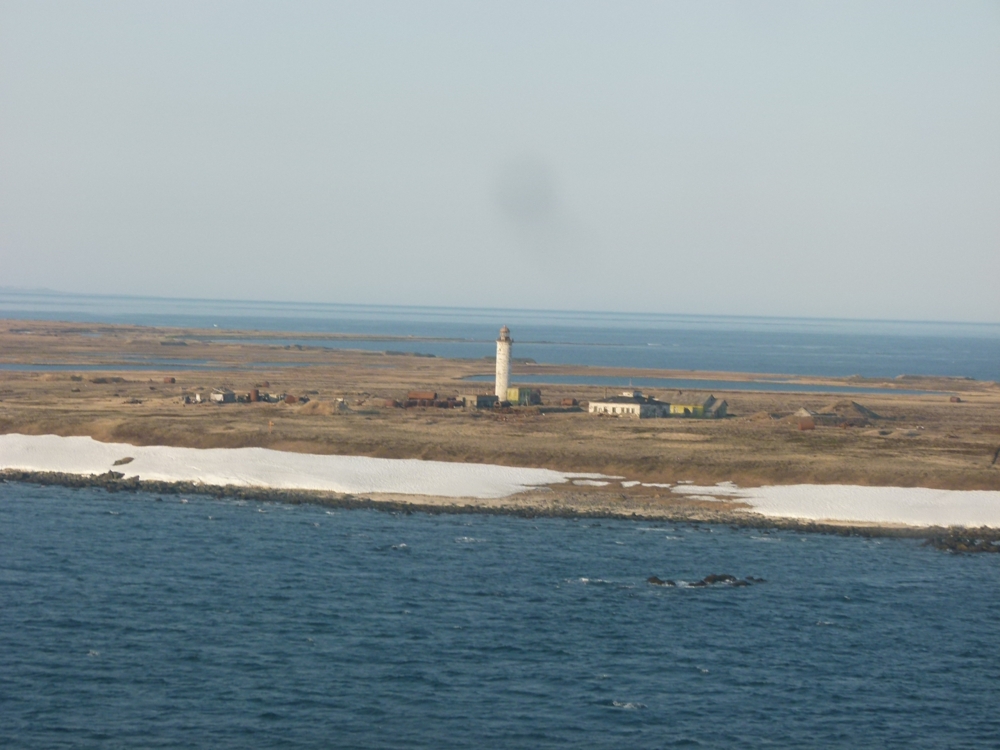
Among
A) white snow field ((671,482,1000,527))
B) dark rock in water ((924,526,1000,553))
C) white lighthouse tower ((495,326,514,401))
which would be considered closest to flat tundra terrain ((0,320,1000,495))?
white snow field ((671,482,1000,527))

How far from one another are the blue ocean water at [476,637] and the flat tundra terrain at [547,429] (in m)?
11.5

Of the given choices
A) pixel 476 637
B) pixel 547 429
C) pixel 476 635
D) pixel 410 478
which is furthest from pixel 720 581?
pixel 547 429

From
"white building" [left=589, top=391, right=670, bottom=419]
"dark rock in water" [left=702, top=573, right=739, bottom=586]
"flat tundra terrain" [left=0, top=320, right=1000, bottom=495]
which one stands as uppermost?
"white building" [left=589, top=391, right=670, bottom=419]

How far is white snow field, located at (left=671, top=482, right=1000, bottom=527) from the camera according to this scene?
49219 millimetres

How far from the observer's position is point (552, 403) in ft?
284

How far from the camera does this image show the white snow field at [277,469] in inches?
2114

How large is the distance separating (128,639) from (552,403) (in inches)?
2308

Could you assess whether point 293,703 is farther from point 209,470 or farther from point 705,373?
point 705,373

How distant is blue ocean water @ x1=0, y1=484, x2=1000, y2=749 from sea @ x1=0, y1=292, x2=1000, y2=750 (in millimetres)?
95

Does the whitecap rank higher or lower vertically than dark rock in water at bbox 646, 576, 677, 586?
lower

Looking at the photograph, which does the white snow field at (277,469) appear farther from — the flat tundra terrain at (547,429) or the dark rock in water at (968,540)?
the dark rock in water at (968,540)

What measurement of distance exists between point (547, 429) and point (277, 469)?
60.4ft

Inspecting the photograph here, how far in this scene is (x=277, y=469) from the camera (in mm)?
56156

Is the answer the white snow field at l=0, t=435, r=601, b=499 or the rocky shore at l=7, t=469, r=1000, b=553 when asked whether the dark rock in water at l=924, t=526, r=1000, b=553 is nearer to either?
the rocky shore at l=7, t=469, r=1000, b=553
